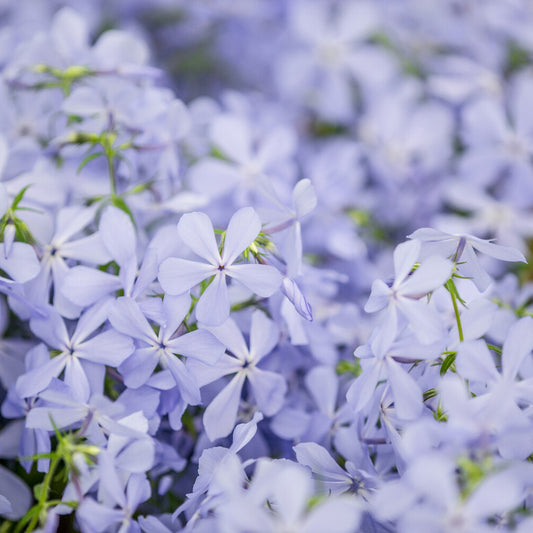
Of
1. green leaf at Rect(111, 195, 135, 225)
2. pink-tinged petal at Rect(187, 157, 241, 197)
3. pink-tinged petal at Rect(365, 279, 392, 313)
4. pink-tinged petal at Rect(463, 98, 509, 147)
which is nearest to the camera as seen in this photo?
pink-tinged petal at Rect(365, 279, 392, 313)

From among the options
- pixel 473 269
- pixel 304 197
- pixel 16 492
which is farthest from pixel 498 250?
pixel 16 492

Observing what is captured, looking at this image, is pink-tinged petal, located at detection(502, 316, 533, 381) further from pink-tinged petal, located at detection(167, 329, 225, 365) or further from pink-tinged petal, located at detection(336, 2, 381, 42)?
pink-tinged petal, located at detection(336, 2, 381, 42)

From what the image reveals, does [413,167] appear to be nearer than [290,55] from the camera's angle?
Yes

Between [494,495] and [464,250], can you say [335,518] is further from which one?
[464,250]

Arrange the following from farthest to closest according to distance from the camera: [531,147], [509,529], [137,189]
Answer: [531,147]
[137,189]
[509,529]

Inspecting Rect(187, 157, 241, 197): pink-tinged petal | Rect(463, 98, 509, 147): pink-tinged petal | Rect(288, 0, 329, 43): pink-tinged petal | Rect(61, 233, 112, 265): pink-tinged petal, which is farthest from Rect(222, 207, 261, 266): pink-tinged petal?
Rect(288, 0, 329, 43): pink-tinged petal

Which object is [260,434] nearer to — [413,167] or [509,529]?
[509,529]

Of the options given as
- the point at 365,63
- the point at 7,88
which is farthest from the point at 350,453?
the point at 365,63
